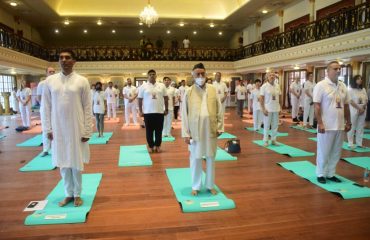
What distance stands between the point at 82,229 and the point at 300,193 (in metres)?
2.73

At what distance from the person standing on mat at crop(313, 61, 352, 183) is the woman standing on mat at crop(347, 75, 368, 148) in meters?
2.54

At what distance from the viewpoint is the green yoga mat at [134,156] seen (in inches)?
222

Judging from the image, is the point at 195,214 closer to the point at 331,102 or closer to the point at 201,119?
the point at 201,119

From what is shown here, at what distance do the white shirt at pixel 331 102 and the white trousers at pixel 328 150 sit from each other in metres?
0.12

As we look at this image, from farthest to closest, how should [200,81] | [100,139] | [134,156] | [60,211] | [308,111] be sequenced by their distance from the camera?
[308,111] < [100,139] < [134,156] < [200,81] < [60,211]

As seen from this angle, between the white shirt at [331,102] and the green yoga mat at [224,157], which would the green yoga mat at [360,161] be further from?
the green yoga mat at [224,157]

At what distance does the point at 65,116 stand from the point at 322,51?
417 inches

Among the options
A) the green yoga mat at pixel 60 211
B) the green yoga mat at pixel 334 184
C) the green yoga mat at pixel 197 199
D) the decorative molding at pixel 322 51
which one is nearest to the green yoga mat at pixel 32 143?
the green yoga mat at pixel 60 211

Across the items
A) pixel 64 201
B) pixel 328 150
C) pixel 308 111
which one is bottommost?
pixel 64 201

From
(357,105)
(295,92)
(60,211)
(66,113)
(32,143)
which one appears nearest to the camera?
(66,113)

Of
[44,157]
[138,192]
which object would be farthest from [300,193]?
[44,157]

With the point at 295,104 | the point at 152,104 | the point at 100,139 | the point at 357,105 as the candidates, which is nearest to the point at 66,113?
the point at 152,104

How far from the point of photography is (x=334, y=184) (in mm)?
4332

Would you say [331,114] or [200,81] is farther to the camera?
[331,114]
